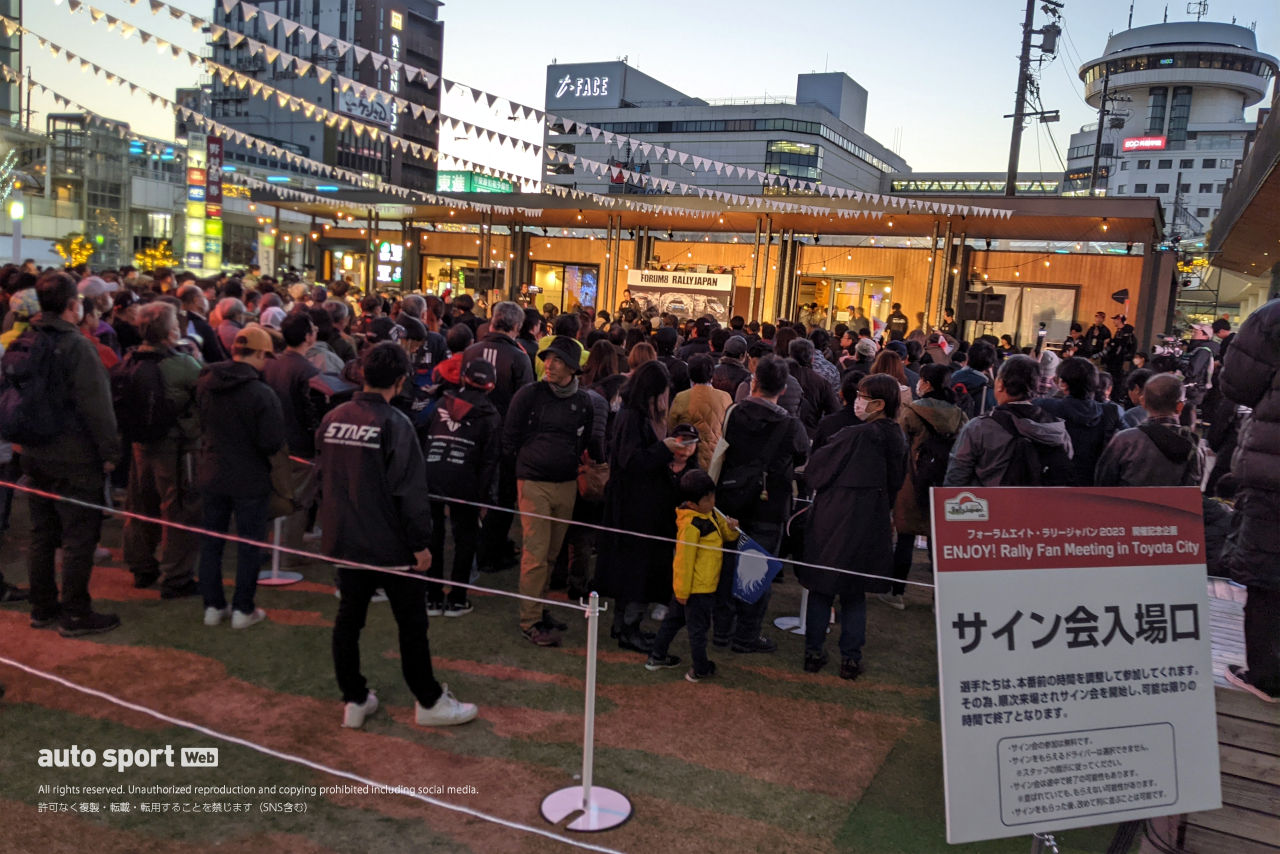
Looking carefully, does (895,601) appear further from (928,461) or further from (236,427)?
(236,427)

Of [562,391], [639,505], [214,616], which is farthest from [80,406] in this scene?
[639,505]

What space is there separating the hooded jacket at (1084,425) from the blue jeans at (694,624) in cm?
270

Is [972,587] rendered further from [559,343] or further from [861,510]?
[559,343]

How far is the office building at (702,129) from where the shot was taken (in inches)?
2739

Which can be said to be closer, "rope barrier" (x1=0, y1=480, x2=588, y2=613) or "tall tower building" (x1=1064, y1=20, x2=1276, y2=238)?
"rope barrier" (x1=0, y1=480, x2=588, y2=613)

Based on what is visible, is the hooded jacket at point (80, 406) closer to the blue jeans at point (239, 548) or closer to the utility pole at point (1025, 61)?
the blue jeans at point (239, 548)

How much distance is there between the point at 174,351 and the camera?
202 inches

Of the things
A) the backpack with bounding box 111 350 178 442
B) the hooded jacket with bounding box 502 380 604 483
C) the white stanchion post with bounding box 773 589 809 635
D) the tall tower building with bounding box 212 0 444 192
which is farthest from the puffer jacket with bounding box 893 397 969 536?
the tall tower building with bounding box 212 0 444 192

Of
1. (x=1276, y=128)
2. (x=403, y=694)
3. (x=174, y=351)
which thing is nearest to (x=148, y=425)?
(x=174, y=351)

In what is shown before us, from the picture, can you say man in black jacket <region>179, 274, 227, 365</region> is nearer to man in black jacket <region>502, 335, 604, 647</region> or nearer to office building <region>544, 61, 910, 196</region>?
man in black jacket <region>502, 335, 604, 647</region>

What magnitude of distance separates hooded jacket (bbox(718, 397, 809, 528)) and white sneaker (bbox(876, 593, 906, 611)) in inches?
65.0

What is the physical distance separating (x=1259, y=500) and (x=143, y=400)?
19.4 ft

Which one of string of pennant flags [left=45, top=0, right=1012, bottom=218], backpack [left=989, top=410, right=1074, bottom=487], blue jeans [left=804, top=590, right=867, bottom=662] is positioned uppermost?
string of pennant flags [left=45, top=0, right=1012, bottom=218]

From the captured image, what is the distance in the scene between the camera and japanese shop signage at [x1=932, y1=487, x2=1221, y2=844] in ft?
7.52
